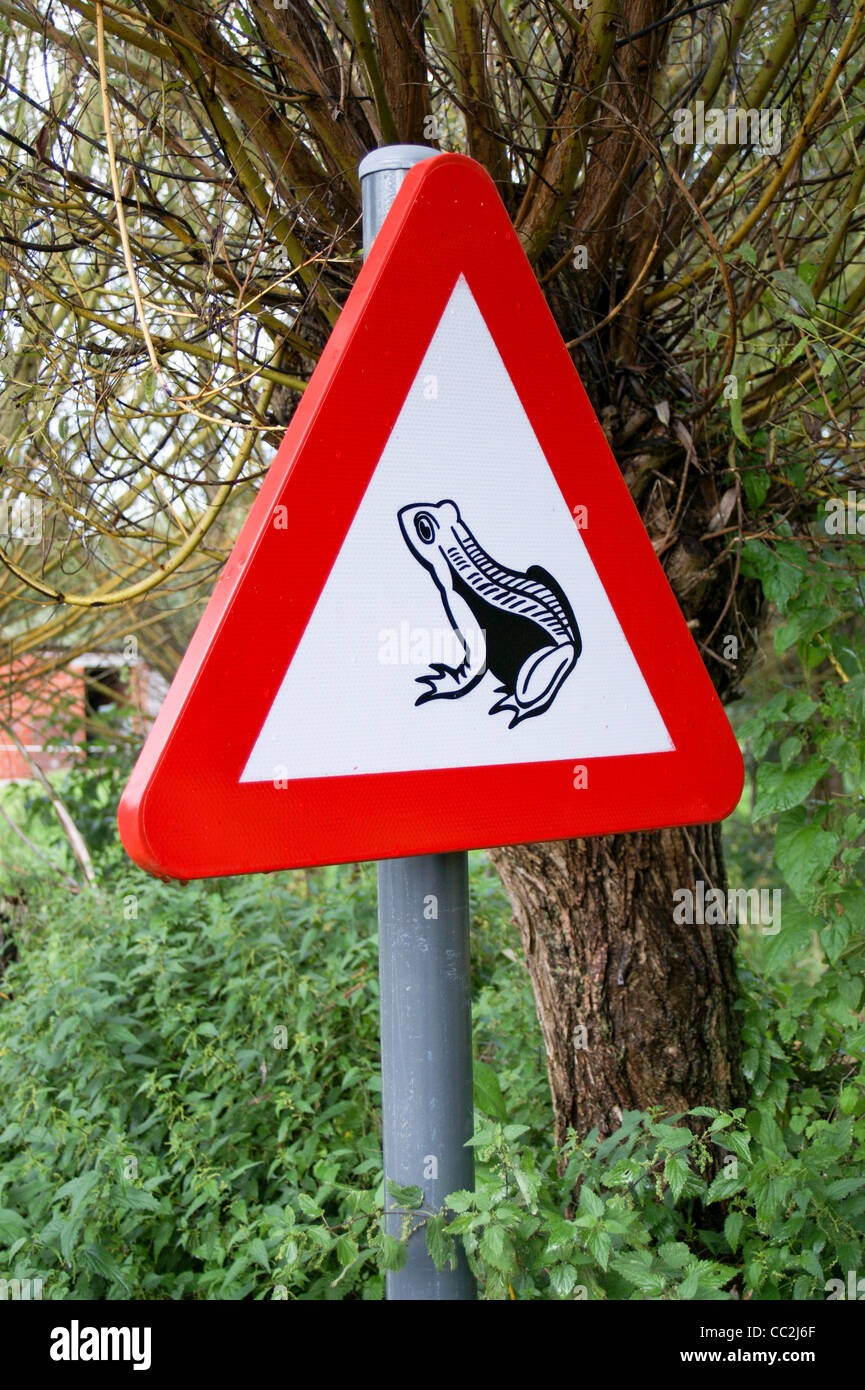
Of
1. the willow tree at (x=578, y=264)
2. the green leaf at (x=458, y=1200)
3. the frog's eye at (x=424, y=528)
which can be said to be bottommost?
the green leaf at (x=458, y=1200)

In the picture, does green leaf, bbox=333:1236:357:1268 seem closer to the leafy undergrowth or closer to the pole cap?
the leafy undergrowth

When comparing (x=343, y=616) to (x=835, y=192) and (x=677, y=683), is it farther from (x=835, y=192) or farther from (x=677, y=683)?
(x=835, y=192)

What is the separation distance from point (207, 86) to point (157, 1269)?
8.09 ft

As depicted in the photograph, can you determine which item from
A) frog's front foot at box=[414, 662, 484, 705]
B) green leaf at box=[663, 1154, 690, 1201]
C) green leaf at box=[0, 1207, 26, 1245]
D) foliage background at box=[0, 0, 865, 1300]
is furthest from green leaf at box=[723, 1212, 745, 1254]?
green leaf at box=[0, 1207, 26, 1245]

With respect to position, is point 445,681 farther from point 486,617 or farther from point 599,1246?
point 599,1246

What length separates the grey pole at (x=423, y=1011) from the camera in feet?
3.71

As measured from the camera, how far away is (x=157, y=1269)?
2.39m

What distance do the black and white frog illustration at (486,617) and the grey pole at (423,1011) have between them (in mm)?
207

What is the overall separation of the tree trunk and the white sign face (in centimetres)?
113

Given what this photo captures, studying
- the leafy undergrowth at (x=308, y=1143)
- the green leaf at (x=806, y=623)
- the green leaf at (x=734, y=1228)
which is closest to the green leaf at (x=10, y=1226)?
the leafy undergrowth at (x=308, y=1143)

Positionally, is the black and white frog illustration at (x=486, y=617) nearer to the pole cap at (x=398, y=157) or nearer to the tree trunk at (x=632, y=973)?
the pole cap at (x=398, y=157)

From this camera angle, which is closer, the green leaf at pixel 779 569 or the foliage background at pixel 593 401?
the foliage background at pixel 593 401

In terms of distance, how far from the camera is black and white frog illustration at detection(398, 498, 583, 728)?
3.56ft

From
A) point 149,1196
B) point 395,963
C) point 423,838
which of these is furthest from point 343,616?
point 149,1196
